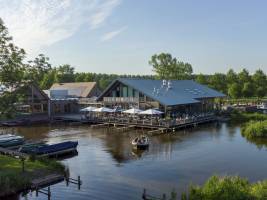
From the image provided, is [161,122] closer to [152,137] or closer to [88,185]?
[152,137]

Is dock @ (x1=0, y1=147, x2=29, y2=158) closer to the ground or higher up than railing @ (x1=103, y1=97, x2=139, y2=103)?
closer to the ground

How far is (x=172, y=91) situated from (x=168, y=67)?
121ft

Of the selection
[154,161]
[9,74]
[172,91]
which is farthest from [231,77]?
[9,74]

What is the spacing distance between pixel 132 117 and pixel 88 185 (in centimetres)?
2841

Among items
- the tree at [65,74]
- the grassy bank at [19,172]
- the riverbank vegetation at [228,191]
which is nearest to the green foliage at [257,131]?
the grassy bank at [19,172]

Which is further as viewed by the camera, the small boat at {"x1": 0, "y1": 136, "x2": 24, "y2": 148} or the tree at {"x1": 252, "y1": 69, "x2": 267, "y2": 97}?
the tree at {"x1": 252, "y1": 69, "x2": 267, "y2": 97}

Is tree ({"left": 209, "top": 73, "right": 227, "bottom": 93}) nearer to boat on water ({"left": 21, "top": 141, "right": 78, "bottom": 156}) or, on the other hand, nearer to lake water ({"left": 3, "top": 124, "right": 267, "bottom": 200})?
lake water ({"left": 3, "top": 124, "right": 267, "bottom": 200})

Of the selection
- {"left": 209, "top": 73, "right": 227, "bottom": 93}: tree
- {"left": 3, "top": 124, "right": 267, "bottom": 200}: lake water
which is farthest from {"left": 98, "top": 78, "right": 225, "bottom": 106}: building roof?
{"left": 209, "top": 73, "right": 227, "bottom": 93}: tree

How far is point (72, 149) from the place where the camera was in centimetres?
3400

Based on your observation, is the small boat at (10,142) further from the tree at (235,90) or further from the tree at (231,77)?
the tree at (231,77)

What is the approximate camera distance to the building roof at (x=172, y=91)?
5374 cm

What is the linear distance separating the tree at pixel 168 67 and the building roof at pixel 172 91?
27.4m

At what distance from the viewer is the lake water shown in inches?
902

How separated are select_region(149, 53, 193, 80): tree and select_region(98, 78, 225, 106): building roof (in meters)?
27.4
